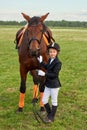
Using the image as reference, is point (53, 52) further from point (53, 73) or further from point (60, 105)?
point (60, 105)

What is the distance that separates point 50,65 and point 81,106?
2.25 metres

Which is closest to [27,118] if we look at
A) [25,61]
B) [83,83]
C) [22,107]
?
[22,107]

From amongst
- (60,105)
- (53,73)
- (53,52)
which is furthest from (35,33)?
(60,105)

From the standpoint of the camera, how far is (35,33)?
7.42 meters

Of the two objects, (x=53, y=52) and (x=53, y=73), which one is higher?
(x=53, y=52)

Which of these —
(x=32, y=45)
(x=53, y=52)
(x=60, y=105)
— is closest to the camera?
(x=32, y=45)

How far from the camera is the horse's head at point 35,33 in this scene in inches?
283

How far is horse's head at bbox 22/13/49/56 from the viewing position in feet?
23.6

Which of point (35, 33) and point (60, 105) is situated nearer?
point (35, 33)

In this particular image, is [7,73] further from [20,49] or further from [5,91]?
[20,49]

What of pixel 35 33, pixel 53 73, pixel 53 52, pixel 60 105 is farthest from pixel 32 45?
pixel 60 105

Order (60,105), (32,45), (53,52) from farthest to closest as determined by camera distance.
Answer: (60,105) < (53,52) < (32,45)

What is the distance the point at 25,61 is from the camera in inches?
329

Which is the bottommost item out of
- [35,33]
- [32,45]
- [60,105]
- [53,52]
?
[60,105]
